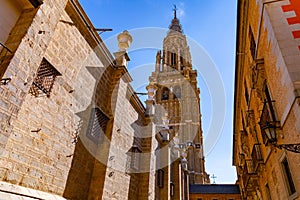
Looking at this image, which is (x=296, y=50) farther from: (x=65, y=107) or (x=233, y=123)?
(x=233, y=123)

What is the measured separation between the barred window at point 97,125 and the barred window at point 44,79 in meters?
2.05

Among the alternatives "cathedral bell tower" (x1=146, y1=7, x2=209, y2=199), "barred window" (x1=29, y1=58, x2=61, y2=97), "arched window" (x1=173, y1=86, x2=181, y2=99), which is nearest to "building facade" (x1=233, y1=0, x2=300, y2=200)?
"barred window" (x1=29, y1=58, x2=61, y2=97)

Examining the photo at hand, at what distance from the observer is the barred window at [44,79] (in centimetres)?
468

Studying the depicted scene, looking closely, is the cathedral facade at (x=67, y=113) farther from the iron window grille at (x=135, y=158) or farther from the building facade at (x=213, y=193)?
the building facade at (x=213, y=193)

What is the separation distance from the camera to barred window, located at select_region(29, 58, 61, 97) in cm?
468

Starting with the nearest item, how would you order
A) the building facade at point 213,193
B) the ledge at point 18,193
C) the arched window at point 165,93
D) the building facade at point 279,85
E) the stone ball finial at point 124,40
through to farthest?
the ledge at point 18,193 < the building facade at point 279,85 < the stone ball finial at point 124,40 < the building facade at point 213,193 < the arched window at point 165,93

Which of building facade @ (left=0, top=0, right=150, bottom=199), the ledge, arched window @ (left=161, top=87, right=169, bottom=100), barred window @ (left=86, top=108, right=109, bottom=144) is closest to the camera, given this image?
the ledge

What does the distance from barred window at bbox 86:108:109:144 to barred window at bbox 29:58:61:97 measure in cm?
205

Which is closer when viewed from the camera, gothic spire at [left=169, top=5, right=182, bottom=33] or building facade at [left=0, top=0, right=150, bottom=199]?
building facade at [left=0, top=0, right=150, bottom=199]

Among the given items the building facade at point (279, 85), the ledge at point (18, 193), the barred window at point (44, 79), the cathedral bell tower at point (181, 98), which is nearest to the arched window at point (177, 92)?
the cathedral bell tower at point (181, 98)

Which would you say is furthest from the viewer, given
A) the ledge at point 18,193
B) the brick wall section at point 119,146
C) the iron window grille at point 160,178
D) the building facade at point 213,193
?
the building facade at point 213,193

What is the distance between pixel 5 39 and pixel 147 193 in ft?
28.1

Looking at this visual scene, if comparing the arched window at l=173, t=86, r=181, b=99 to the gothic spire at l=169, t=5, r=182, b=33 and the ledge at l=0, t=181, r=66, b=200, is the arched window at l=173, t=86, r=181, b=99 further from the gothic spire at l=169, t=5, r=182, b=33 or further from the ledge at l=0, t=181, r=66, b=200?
the ledge at l=0, t=181, r=66, b=200

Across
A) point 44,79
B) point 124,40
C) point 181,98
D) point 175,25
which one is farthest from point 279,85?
point 175,25
